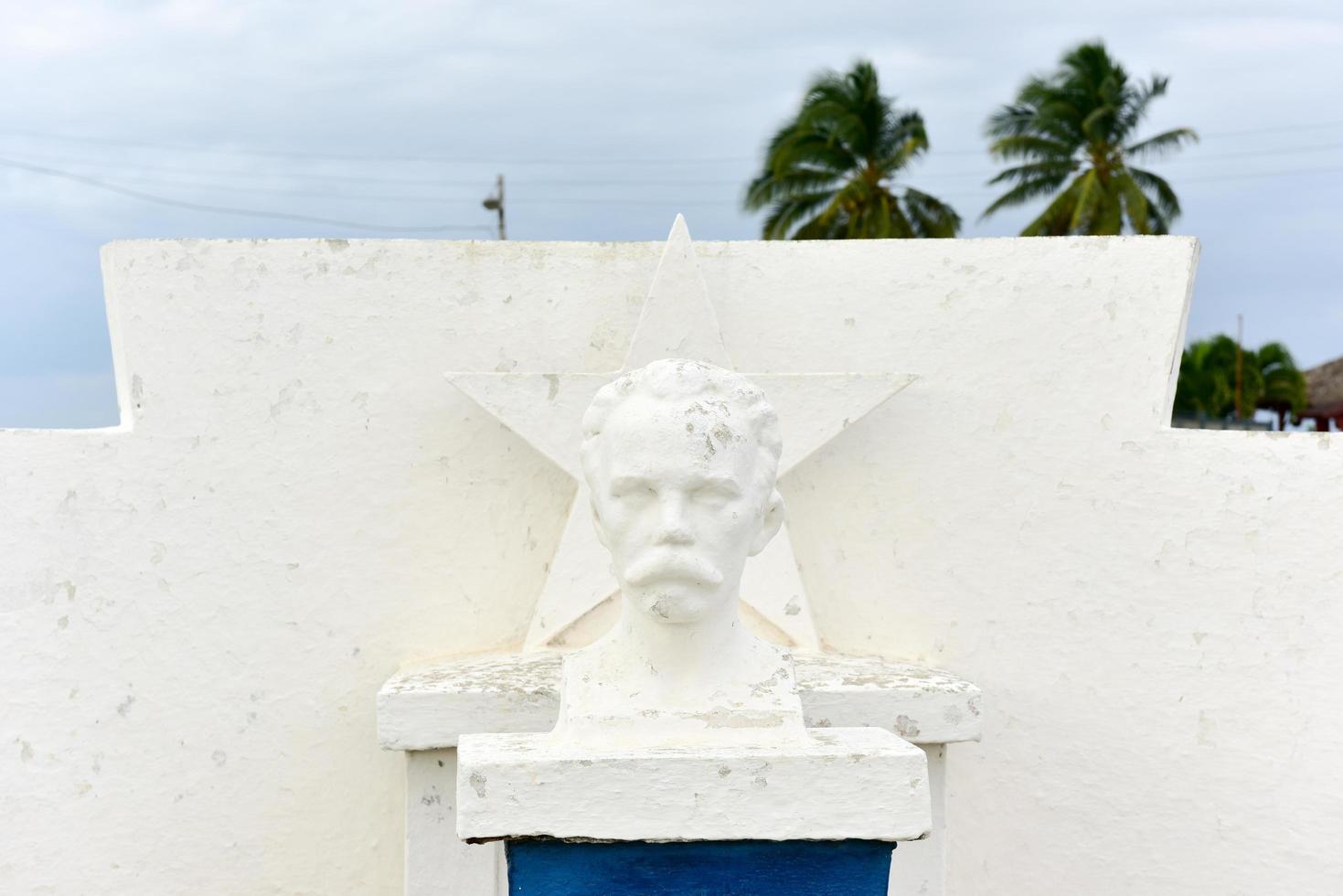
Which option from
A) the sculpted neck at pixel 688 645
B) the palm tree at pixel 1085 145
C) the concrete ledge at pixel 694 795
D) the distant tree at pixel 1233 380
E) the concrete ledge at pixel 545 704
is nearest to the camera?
the concrete ledge at pixel 694 795

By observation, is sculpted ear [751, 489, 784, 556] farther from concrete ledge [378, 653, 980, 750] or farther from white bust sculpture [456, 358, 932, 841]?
concrete ledge [378, 653, 980, 750]

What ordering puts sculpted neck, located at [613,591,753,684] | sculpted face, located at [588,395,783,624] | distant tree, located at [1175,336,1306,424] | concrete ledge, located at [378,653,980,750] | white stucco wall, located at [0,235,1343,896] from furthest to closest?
distant tree, located at [1175,336,1306,424] < white stucco wall, located at [0,235,1343,896] < concrete ledge, located at [378,653,980,750] < sculpted neck, located at [613,591,753,684] < sculpted face, located at [588,395,783,624]

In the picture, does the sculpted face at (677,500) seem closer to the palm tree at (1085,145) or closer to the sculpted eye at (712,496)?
the sculpted eye at (712,496)

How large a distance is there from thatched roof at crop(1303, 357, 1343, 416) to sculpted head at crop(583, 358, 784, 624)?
21.7 metres

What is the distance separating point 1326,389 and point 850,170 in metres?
9.89

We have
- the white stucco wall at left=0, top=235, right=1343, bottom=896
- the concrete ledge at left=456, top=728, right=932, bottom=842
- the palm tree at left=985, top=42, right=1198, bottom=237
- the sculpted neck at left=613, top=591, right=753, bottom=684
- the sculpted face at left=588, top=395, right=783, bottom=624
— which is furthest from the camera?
the palm tree at left=985, top=42, right=1198, bottom=237

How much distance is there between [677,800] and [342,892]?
205 cm

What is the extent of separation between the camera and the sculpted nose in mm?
2938

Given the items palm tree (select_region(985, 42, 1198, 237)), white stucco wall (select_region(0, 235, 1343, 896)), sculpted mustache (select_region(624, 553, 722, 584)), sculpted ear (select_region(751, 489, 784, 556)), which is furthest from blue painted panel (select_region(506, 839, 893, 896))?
palm tree (select_region(985, 42, 1198, 237))

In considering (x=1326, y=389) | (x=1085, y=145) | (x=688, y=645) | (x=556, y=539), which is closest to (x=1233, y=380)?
(x=1326, y=389)

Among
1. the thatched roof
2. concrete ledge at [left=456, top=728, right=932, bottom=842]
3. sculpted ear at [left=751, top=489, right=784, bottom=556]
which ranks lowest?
concrete ledge at [left=456, top=728, right=932, bottom=842]

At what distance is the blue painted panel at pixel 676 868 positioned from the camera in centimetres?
290

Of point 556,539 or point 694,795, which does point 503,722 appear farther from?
point 694,795

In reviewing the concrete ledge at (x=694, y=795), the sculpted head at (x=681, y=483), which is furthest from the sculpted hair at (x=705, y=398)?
the concrete ledge at (x=694, y=795)
